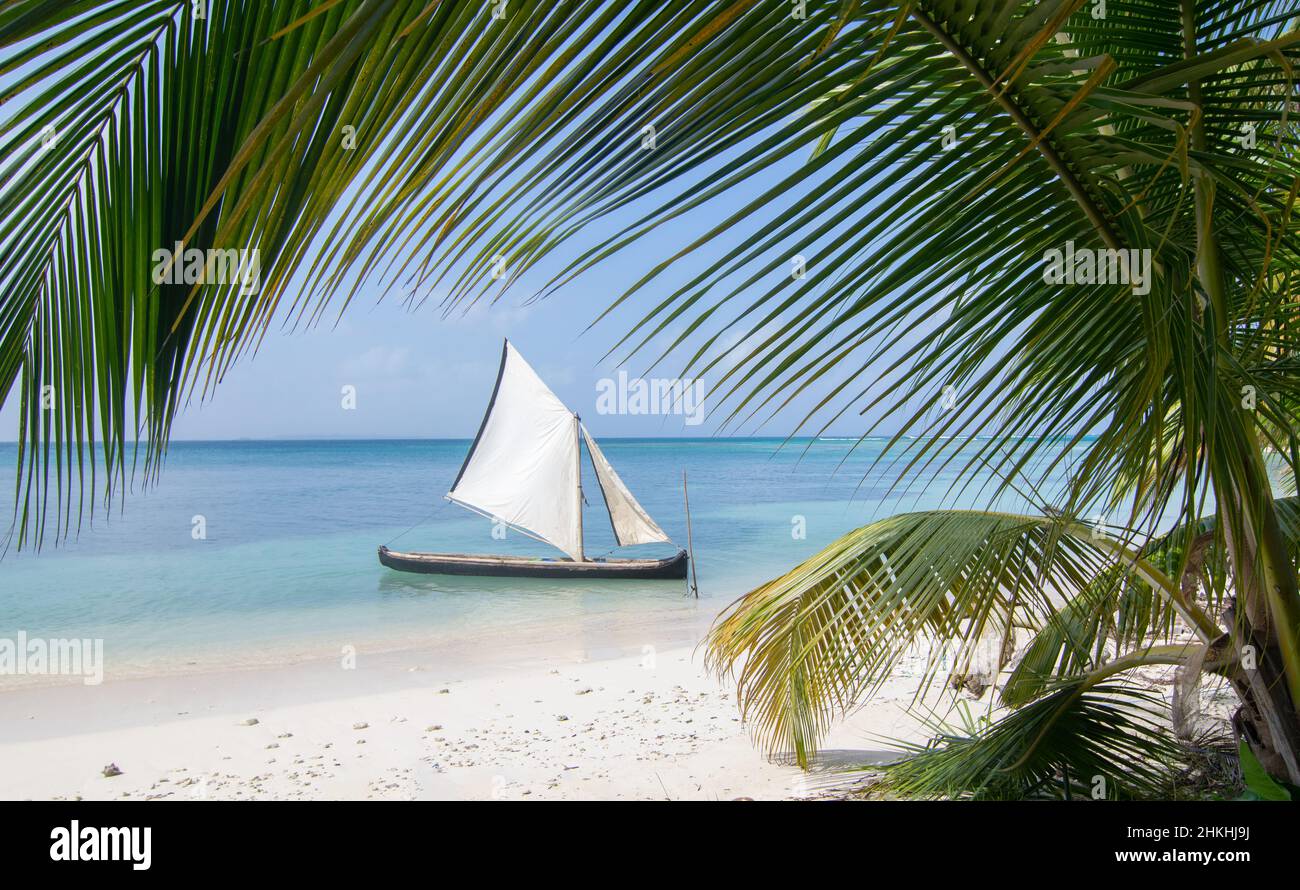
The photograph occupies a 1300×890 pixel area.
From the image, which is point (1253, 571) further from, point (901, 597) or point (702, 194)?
point (702, 194)

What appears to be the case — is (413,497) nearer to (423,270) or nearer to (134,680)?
(134,680)

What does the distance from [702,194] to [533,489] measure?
16.8 m

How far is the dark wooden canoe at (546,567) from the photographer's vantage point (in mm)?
16047

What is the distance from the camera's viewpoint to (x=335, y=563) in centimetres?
2025

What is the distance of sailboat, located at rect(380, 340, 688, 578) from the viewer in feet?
53.7

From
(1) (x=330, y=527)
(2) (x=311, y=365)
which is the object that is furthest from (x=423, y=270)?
(2) (x=311, y=365)

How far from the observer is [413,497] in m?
35.6

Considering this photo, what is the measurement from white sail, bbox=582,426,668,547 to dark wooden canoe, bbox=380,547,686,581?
1.83 ft

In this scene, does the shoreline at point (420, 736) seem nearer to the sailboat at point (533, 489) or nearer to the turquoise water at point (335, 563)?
the turquoise water at point (335, 563)

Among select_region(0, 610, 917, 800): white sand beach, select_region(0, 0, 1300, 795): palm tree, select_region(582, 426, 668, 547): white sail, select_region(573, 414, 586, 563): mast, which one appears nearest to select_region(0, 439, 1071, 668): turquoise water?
select_region(0, 0, 1300, 795): palm tree

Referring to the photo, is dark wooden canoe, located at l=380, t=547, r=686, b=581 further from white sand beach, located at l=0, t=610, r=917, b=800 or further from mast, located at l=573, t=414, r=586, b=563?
white sand beach, located at l=0, t=610, r=917, b=800

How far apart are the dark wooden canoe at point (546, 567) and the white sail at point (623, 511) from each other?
559mm
